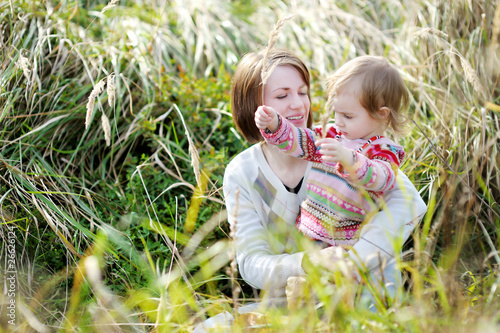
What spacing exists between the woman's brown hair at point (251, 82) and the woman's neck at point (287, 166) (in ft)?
0.53

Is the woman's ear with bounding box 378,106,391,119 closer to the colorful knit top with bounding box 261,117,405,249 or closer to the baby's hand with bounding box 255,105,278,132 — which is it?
the colorful knit top with bounding box 261,117,405,249

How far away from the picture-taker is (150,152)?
3.20m

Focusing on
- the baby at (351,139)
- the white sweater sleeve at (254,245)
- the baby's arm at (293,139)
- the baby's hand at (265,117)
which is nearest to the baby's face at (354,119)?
the baby at (351,139)

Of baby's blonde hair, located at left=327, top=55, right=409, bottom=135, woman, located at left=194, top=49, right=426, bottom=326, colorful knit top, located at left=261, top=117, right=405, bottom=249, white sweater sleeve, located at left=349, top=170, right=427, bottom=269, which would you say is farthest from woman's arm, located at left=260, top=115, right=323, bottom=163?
white sweater sleeve, located at left=349, top=170, right=427, bottom=269

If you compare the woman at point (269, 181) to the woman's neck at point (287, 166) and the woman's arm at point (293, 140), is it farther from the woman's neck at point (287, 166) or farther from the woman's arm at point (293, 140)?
the woman's arm at point (293, 140)

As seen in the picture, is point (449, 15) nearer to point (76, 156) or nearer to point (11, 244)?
point (76, 156)

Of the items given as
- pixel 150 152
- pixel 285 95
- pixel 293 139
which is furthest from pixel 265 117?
pixel 150 152

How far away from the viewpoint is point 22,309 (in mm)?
1956

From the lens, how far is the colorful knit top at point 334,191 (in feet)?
6.35

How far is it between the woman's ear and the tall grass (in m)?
0.37

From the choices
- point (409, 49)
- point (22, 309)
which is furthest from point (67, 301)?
point (409, 49)

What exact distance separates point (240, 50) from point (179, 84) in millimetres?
846

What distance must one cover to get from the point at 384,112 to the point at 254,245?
0.79 meters

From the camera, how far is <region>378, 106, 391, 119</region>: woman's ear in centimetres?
193
